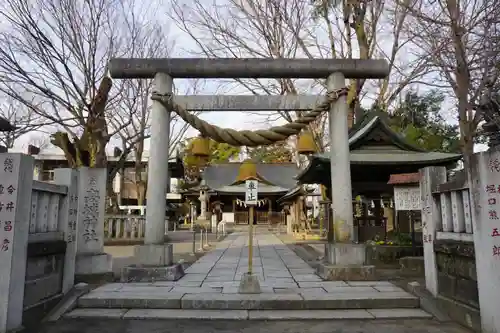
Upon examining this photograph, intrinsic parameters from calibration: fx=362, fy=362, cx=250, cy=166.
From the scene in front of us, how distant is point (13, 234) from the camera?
4629mm

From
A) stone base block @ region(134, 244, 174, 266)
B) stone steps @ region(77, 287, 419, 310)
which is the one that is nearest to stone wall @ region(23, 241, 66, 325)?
stone steps @ region(77, 287, 419, 310)

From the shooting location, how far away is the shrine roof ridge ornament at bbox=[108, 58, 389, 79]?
26.4 feet

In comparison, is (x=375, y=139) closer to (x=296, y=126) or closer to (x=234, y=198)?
(x=296, y=126)

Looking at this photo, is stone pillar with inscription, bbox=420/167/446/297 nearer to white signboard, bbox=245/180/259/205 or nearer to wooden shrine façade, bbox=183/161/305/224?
white signboard, bbox=245/180/259/205

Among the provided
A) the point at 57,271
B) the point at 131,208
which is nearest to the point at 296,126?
the point at 57,271

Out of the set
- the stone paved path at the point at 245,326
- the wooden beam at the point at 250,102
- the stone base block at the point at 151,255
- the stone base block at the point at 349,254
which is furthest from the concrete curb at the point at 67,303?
the stone base block at the point at 349,254

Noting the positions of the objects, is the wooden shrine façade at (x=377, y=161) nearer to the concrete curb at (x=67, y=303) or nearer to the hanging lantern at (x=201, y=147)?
the hanging lantern at (x=201, y=147)

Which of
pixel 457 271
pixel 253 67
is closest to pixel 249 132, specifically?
pixel 253 67

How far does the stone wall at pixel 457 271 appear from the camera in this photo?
4793 millimetres

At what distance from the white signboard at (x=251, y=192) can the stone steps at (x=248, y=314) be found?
1.84 metres

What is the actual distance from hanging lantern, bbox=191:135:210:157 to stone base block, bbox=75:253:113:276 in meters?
2.93

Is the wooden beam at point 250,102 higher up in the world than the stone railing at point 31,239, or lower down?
higher up

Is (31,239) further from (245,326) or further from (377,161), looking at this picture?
(377,161)

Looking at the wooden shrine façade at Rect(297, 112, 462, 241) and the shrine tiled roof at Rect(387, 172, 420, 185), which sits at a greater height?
the wooden shrine façade at Rect(297, 112, 462, 241)
